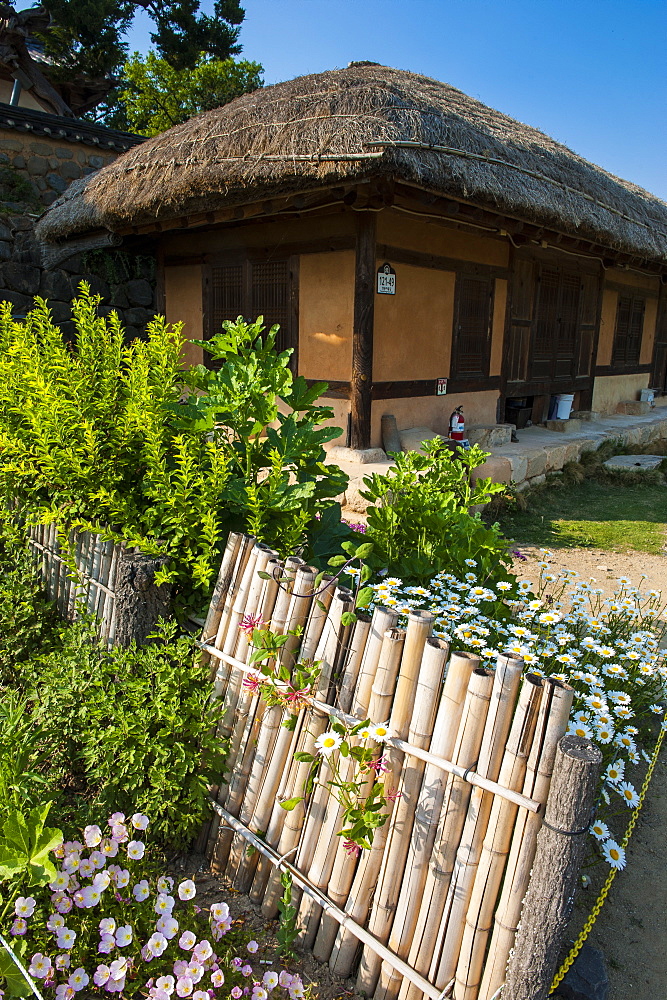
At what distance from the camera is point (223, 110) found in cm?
714

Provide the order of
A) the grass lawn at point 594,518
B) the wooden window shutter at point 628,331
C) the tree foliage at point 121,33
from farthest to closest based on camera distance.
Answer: the tree foliage at point 121,33 < the wooden window shutter at point 628,331 < the grass lawn at point 594,518

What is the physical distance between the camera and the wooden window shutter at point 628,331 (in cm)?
1120

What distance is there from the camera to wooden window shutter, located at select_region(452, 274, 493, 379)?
7.27 meters

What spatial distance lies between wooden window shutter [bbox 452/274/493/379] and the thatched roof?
42.0 inches

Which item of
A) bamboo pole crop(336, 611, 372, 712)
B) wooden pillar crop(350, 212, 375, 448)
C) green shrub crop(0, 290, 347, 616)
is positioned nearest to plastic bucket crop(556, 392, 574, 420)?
wooden pillar crop(350, 212, 375, 448)

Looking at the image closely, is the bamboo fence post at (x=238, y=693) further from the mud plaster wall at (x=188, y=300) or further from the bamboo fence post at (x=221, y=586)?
the mud plaster wall at (x=188, y=300)

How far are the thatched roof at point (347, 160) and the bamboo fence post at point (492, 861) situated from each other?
4387 mm

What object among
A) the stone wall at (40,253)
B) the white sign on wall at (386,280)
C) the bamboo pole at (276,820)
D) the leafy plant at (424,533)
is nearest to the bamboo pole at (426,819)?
the bamboo pole at (276,820)

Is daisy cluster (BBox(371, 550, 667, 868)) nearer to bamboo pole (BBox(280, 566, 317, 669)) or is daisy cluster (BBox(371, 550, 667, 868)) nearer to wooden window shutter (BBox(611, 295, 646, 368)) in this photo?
bamboo pole (BBox(280, 566, 317, 669))

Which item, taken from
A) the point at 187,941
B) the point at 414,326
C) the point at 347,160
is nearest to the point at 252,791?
the point at 187,941

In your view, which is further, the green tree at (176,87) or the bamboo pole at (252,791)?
the green tree at (176,87)

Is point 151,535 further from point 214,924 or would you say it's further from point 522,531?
point 522,531

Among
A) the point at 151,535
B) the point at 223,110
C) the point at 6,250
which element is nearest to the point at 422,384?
the point at 223,110

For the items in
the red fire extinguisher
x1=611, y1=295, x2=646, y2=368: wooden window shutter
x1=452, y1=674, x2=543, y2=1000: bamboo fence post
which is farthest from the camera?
x1=611, y1=295, x2=646, y2=368: wooden window shutter
